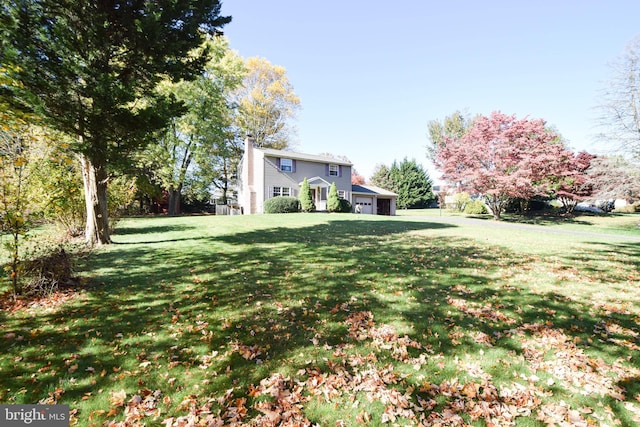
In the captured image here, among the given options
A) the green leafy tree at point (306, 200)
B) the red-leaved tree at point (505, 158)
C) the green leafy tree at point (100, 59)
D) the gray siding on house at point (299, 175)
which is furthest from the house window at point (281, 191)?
the green leafy tree at point (100, 59)

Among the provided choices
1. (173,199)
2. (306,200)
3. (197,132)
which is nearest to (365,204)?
(306,200)

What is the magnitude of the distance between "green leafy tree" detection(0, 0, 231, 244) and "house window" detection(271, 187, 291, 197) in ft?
62.1

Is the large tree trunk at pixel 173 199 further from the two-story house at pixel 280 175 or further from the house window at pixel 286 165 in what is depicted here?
the house window at pixel 286 165

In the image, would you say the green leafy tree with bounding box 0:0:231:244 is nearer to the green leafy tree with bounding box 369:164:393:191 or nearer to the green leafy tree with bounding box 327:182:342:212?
the green leafy tree with bounding box 327:182:342:212

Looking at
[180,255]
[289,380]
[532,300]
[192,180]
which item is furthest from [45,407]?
[192,180]

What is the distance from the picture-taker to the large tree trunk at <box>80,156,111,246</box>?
8.96 metres

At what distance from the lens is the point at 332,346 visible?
3.79 metres

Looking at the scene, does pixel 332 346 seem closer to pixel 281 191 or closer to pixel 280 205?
pixel 280 205

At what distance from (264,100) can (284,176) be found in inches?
541

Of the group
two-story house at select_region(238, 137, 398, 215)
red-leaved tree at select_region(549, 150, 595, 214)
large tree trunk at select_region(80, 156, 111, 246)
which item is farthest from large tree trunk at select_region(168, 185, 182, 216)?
red-leaved tree at select_region(549, 150, 595, 214)

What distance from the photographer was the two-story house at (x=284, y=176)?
89.7 feet

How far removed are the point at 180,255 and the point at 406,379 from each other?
6989mm

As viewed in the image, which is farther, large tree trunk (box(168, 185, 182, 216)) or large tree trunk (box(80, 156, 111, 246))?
large tree trunk (box(168, 185, 182, 216))

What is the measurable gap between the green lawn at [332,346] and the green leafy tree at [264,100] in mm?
32763
